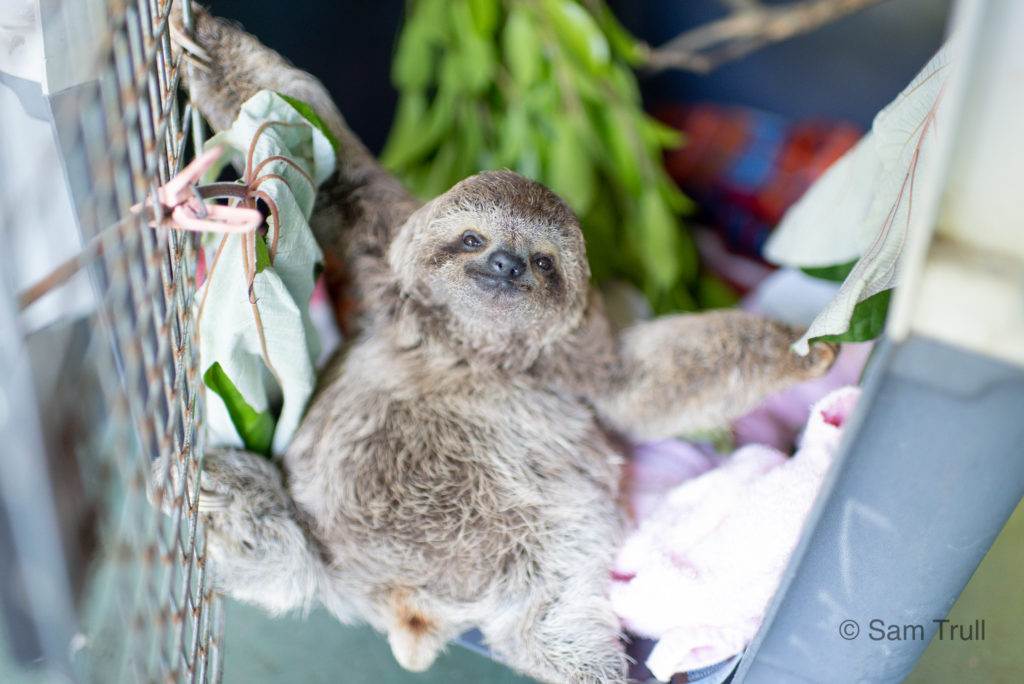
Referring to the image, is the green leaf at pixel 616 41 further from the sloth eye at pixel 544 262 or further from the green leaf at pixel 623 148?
the sloth eye at pixel 544 262

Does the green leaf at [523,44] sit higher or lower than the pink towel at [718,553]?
higher

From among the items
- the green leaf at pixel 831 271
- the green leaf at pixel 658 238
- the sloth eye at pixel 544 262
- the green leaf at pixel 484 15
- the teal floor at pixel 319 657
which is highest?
the green leaf at pixel 484 15

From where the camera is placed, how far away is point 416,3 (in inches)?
59.7

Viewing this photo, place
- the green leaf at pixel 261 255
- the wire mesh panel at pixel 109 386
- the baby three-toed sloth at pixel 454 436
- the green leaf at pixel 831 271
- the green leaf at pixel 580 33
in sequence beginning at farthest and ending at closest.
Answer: the green leaf at pixel 580 33
the green leaf at pixel 831 271
the baby three-toed sloth at pixel 454 436
the green leaf at pixel 261 255
the wire mesh panel at pixel 109 386

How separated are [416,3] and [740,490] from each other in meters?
1.20

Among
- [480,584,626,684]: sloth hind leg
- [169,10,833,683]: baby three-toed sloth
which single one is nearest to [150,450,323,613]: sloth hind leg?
[169,10,833,683]: baby three-toed sloth

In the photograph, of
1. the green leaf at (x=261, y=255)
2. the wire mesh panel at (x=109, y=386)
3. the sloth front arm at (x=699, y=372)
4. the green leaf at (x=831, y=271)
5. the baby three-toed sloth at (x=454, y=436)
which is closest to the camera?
the wire mesh panel at (x=109, y=386)

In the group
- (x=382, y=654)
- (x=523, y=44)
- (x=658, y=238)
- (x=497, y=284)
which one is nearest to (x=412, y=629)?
(x=382, y=654)

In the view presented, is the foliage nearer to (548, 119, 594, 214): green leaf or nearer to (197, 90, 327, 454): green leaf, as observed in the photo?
(548, 119, 594, 214): green leaf

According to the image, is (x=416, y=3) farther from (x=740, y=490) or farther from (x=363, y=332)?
(x=740, y=490)

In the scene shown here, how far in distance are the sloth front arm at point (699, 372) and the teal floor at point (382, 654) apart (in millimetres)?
391

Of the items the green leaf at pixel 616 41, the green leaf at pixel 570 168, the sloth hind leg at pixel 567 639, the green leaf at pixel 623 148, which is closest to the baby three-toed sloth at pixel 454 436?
the sloth hind leg at pixel 567 639

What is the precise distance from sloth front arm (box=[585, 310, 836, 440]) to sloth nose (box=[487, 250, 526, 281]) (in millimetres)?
246

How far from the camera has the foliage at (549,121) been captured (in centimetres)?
136
